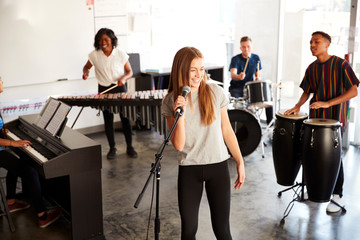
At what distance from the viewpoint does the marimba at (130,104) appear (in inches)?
194

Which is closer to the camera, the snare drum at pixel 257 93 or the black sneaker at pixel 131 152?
the snare drum at pixel 257 93

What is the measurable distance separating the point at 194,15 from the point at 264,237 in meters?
4.97

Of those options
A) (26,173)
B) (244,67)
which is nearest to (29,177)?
(26,173)

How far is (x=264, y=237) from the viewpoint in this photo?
139 inches

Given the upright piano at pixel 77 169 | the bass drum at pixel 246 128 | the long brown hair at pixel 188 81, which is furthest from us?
the bass drum at pixel 246 128

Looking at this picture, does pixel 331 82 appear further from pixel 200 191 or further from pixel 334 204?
pixel 200 191

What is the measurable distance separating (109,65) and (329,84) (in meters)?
2.74

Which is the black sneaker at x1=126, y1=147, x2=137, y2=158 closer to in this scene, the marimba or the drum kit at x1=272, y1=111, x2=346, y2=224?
the marimba

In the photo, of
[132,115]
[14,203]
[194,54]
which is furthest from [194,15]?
[194,54]

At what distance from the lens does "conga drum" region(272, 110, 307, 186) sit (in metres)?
3.79

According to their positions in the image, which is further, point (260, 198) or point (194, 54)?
point (260, 198)

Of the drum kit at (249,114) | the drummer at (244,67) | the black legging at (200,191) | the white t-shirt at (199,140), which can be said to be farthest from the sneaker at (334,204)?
the drummer at (244,67)

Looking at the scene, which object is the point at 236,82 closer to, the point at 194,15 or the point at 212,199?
the point at 194,15

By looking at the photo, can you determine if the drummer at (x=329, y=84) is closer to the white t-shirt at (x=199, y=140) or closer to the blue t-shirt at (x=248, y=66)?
the white t-shirt at (x=199, y=140)
